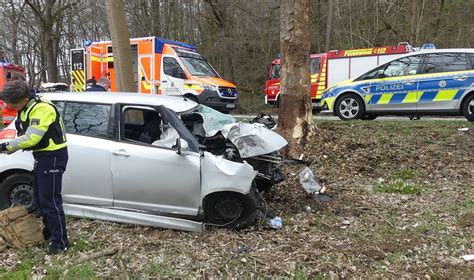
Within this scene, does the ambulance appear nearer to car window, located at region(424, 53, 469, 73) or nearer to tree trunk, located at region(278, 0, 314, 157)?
tree trunk, located at region(278, 0, 314, 157)

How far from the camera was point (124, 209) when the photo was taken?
4988mm

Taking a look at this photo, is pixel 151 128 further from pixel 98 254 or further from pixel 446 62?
pixel 446 62

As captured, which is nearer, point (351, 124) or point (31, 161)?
point (31, 161)

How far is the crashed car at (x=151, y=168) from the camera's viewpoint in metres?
4.82

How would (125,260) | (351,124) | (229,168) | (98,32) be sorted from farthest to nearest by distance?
1. (98,32)
2. (351,124)
3. (229,168)
4. (125,260)

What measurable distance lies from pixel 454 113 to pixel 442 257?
20.6ft

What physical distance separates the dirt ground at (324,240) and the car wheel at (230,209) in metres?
0.12

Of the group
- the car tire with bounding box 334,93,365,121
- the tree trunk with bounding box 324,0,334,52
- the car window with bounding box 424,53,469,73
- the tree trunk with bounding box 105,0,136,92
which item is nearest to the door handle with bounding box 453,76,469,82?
the car window with bounding box 424,53,469,73

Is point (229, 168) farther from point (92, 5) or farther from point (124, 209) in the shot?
point (92, 5)

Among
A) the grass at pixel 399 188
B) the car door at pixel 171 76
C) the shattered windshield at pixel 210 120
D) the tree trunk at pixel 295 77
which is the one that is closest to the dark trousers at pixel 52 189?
the shattered windshield at pixel 210 120

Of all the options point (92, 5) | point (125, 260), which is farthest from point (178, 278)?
point (92, 5)

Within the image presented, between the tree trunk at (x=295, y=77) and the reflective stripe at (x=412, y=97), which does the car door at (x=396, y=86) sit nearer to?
the reflective stripe at (x=412, y=97)

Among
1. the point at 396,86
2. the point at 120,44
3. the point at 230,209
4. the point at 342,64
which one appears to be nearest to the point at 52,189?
the point at 230,209

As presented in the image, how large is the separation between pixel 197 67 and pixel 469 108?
27.2 ft
